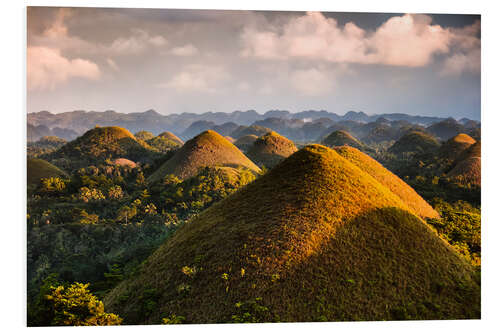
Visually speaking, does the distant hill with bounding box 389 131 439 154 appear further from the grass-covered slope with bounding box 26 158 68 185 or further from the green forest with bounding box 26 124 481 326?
the grass-covered slope with bounding box 26 158 68 185

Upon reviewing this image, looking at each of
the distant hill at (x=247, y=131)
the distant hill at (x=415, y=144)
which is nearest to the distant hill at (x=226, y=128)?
the distant hill at (x=247, y=131)

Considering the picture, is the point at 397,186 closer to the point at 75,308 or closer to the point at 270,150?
the point at 75,308

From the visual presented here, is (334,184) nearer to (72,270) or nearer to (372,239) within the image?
(372,239)

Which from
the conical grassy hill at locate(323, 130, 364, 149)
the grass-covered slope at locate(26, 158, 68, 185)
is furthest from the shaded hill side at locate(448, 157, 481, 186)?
the conical grassy hill at locate(323, 130, 364, 149)

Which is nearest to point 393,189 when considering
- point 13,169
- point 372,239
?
point 372,239

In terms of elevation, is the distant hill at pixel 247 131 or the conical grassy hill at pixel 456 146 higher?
the distant hill at pixel 247 131

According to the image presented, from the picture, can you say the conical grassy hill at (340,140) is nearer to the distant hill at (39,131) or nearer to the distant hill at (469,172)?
the distant hill at (469,172)

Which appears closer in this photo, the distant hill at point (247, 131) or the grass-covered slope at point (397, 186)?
the grass-covered slope at point (397, 186)
